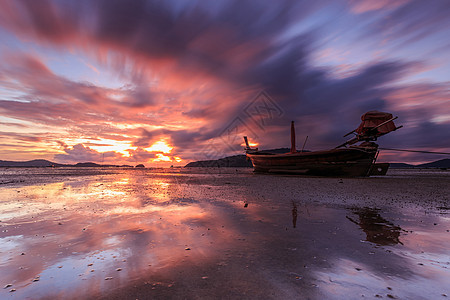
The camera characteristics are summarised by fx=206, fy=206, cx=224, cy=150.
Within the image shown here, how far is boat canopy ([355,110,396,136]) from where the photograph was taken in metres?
31.9

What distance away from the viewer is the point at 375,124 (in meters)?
32.5

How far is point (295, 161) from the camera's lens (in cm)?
3219

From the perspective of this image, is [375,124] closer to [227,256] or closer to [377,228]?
[377,228]

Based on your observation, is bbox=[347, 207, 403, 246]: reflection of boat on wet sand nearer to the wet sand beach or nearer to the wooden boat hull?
the wet sand beach

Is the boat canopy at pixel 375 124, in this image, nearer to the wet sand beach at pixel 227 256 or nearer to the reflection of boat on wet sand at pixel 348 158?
the reflection of boat on wet sand at pixel 348 158

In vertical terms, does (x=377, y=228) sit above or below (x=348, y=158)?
below

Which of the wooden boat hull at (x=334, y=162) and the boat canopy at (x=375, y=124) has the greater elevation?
the boat canopy at (x=375, y=124)

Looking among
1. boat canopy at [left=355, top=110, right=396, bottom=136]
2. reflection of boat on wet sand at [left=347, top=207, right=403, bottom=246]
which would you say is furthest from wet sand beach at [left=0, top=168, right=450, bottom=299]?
boat canopy at [left=355, top=110, right=396, bottom=136]

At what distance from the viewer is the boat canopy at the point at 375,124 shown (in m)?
31.9

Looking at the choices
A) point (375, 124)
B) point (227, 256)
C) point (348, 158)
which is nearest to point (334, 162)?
point (348, 158)

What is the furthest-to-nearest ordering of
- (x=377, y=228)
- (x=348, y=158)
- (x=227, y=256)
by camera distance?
1. (x=348, y=158)
2. (x=377, y=228)
3. (x=227, y=256)

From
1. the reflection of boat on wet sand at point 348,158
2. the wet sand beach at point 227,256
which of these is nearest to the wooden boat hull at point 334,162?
the reflection of boat on wet sand at point 348,158

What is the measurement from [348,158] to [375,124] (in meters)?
9.83

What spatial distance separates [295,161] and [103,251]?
102 feet
